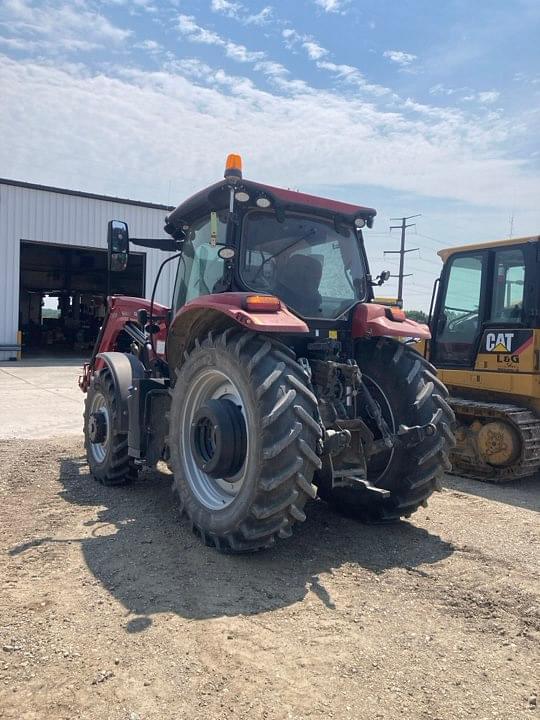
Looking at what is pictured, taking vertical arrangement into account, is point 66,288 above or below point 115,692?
above

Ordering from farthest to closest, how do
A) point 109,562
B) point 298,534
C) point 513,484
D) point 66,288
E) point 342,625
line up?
point 66,288 < point 513,484 < point 298,534 < point 109,562 < point 342,625

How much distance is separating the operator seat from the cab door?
11.7ft

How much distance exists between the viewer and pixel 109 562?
404cm

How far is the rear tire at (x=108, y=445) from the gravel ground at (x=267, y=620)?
673 millimetres

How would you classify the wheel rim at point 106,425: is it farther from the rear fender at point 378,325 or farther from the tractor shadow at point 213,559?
the rear fender at point 378,325

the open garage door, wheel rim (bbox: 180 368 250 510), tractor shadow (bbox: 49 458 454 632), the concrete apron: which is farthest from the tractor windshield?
the open garage door

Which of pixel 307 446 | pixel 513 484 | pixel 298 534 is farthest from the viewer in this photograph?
pixel 513 484

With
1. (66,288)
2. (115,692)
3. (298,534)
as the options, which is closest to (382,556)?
(298,534)

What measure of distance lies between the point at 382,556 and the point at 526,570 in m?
0.94

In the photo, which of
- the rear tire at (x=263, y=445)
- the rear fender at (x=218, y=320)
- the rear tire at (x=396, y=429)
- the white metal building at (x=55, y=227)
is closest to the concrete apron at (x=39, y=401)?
the white metal building at (x=55, y=227)

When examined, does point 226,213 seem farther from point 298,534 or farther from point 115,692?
point 115,692

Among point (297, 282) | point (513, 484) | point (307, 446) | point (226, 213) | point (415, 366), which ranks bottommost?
point (513, 484)

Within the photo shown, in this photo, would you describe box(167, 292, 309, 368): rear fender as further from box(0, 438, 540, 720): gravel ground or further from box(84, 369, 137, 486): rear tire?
box(0, 438, 540, 720): gravel ground

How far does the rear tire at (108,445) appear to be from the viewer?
5887 mm
